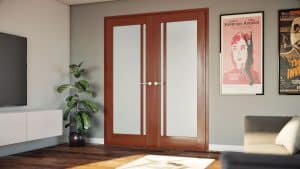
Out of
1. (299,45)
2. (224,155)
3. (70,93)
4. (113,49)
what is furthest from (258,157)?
(70,93)

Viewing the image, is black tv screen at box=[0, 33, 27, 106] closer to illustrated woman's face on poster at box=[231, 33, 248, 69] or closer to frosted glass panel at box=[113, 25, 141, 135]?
frosted glass panel at box=[113, 25, 141, 135]

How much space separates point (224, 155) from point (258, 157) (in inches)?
4.7

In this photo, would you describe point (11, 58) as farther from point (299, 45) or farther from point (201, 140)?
point (299, 45)

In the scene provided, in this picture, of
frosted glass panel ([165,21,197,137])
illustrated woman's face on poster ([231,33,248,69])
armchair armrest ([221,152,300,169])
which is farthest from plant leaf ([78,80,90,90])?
armchair armrest ([221,152,300,169])

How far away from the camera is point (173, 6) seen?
5363mm

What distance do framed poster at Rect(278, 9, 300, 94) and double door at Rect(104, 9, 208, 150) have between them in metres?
1.06

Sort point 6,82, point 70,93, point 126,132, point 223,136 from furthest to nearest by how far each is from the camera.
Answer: point 70,93
point 126,132
point 223,136
point 6,82

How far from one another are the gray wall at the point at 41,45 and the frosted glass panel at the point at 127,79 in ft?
2.98

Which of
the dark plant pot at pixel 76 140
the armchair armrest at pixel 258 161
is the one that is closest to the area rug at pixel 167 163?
the dark plant pot at pixel 76 140

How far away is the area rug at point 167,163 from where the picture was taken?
155 inches

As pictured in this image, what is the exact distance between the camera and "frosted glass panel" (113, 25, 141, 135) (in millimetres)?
5609

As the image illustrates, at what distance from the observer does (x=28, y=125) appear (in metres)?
4.61

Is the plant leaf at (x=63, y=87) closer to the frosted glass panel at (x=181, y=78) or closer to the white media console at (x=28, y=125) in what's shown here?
the white media console at (x=28, y=125)

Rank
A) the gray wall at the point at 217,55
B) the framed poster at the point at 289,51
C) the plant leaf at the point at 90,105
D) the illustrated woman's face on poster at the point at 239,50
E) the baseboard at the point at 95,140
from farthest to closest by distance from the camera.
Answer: the baseboard at the point at 95,140
the plant leaf at the point at 90,105
the illustrated woman's face on poster at the point at 239,50
the gray wall at the point at 217,55
the framed poster at the point at 289,51
